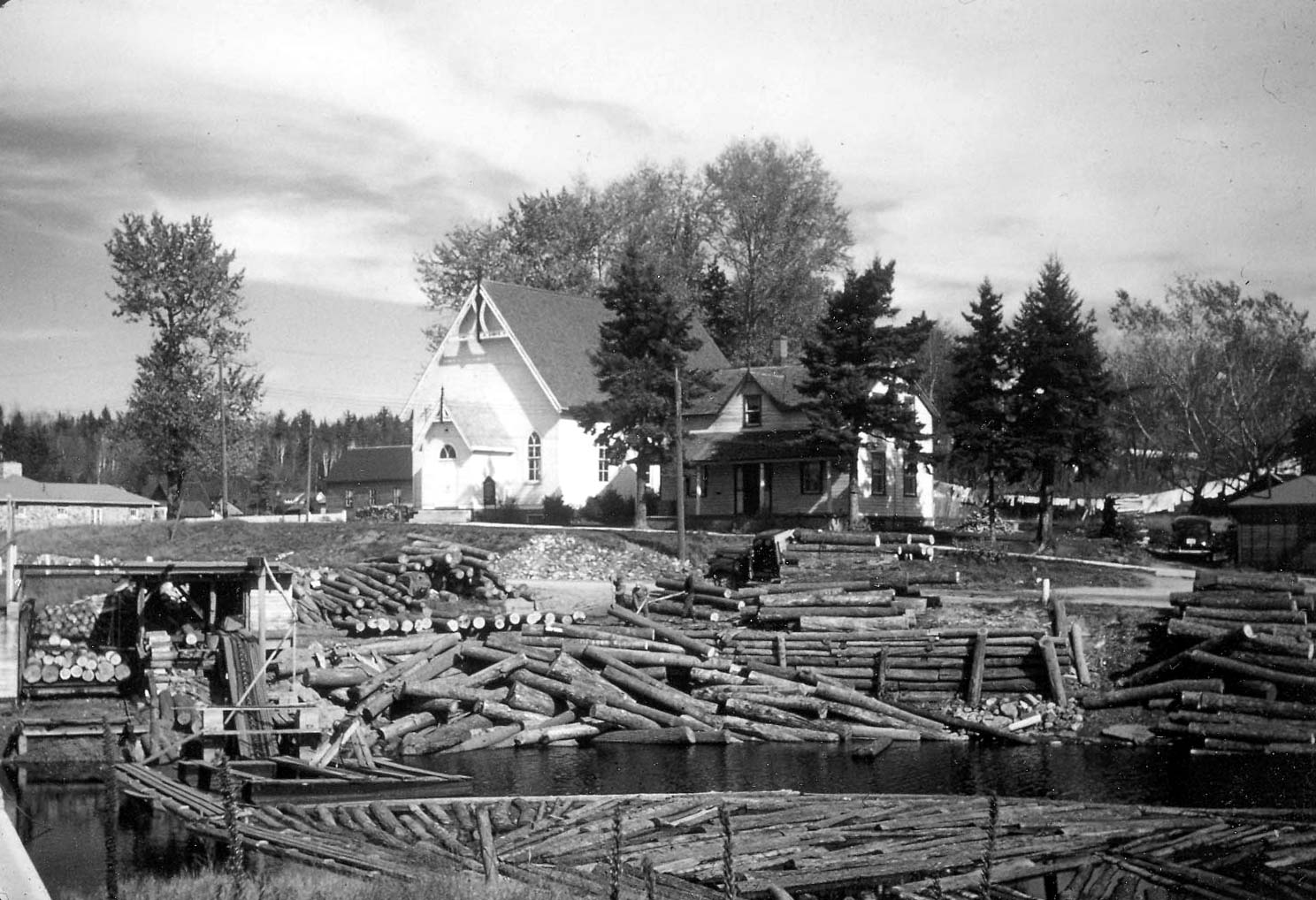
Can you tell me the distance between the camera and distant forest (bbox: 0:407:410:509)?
62188mm

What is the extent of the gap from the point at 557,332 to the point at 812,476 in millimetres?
14924

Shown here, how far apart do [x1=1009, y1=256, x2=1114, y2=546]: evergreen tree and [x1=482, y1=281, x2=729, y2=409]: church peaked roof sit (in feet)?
46.9

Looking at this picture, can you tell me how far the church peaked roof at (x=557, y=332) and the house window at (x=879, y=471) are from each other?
9.06m

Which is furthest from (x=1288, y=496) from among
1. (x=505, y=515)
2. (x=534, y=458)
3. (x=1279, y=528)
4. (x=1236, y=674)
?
(x=505, y=515)

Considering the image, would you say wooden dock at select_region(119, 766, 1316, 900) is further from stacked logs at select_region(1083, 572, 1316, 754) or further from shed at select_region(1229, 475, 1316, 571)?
shed at select_region(1229, 475, 1316, 571)

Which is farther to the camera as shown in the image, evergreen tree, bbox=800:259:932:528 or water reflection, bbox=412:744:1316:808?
evergreen tree, bbox=800:259:932:528

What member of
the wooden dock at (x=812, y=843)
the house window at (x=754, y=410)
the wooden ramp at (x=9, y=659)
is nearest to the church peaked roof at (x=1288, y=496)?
the house window at (x=754, y=410)

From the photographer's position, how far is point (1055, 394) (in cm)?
4956

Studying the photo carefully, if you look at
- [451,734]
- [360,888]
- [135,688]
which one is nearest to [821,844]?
[360,888]

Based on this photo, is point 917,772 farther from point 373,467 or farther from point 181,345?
point 373,467

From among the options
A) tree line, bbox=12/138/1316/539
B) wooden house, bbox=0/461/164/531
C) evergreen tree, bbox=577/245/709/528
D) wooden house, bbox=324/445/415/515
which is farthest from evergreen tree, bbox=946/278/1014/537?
wooden house, bbox=324/445/415/515

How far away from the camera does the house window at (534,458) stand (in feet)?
187

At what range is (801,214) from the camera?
240ft

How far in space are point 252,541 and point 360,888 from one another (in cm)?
3493
